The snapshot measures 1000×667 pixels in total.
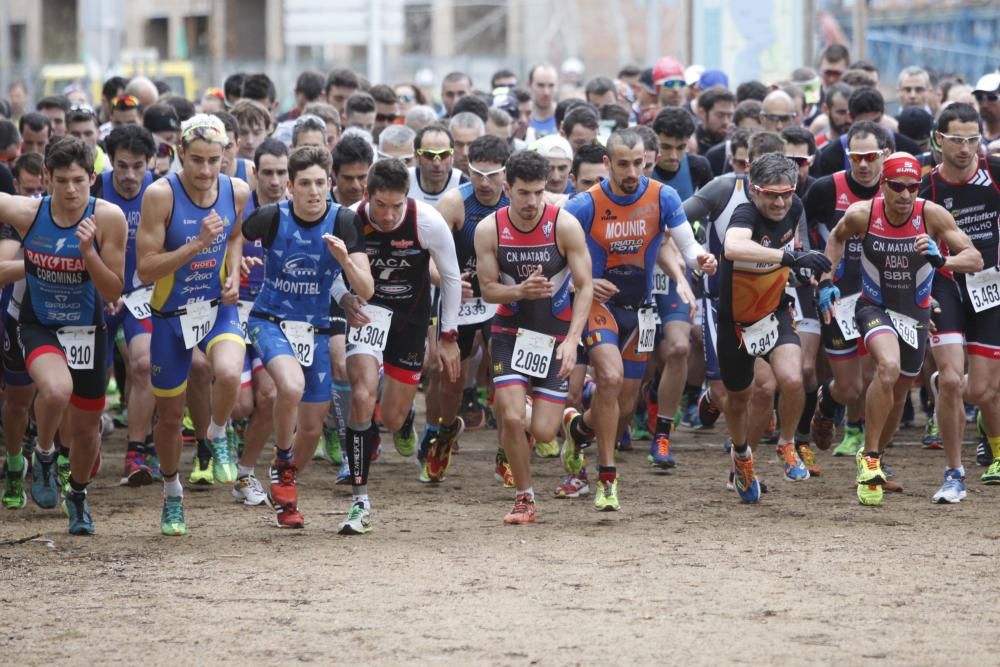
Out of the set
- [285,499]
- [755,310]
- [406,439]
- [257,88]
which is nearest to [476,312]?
[406,439]

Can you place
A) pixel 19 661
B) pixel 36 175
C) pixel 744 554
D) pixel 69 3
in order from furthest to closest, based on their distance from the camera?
pixel 69 3 → pixel 36 175 → pixel 744 554 → pixel 19 661

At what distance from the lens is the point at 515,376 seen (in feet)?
30.0

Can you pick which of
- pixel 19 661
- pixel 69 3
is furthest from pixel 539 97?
pixel 69 3

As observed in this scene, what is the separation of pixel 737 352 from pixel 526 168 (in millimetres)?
1745

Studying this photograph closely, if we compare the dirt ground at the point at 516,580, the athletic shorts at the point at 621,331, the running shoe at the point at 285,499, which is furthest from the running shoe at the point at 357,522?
the athletic shorts at the point at 621,331

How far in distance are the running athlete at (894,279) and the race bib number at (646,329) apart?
3.60ft

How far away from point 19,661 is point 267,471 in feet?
15.7

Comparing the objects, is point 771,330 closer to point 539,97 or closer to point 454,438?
point 454,438

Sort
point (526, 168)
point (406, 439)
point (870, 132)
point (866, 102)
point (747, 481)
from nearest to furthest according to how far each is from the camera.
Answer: point (526, 168), point (747, 481), point (870, 132), point (406, 439), point (866, 102)

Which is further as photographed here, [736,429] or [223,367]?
[736,429]

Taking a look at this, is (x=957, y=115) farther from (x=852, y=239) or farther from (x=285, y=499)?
(x=285, y=499)

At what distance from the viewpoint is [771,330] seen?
32.0 ft

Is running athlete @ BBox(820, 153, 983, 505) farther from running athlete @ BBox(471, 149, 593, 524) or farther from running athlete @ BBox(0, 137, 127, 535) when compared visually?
running athlete @ BBox(0, 137, 127, 535)

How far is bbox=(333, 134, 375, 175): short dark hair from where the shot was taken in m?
9.72
